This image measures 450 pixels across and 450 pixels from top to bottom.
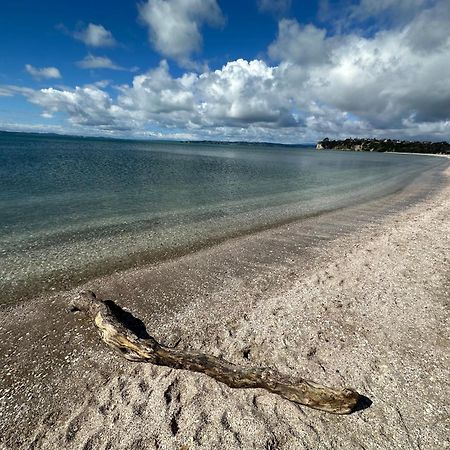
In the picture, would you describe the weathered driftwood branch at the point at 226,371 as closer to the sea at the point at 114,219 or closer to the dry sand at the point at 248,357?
the dry sand at the point at 248,357

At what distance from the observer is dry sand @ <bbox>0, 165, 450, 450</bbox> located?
17.6 feet

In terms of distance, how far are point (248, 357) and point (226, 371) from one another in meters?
1.03

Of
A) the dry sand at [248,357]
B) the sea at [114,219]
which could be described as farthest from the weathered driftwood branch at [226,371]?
the sea at [114,219]

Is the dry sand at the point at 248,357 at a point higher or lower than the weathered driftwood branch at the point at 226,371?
lower

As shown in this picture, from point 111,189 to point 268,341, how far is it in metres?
26.0

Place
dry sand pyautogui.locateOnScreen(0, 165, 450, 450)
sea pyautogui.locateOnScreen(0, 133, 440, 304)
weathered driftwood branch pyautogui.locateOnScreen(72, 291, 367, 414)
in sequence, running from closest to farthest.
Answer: dry sand pyautogui.locateOnScreen(0, 165, 450, 450)
weathered driftwood branch pyautogui.locateOnScreen(72, 291, 367, 414)
sea pyautogui.locateOnScreen(0, 133, 440, 304)

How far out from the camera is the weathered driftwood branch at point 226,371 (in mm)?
Answer: 5738

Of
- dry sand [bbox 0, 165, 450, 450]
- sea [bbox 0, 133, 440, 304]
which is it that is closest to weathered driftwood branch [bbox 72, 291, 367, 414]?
dry sand [bbox 0, 165, 450, 450]

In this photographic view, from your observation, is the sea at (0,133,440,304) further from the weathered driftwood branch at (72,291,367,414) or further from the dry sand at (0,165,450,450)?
the weathered driftwood branch at (72,291,367,414)

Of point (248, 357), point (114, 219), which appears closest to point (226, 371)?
point (248, 357)

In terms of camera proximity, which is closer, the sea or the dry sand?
the dry sand

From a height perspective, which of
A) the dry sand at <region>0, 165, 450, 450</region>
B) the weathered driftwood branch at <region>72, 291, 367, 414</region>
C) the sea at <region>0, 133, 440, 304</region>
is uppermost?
the weathered driftwood branch at <region>72, 291, 367, 414</region>

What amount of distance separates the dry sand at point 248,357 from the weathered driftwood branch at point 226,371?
7.9 inches

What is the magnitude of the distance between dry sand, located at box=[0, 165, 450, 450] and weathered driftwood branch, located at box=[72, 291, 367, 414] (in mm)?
200
